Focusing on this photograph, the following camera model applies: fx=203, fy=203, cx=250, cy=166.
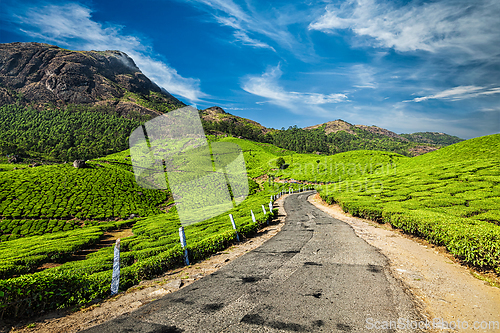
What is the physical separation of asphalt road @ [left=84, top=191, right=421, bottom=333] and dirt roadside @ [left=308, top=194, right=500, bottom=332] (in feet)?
1.90

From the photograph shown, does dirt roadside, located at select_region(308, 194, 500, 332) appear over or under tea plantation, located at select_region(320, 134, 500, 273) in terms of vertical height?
under

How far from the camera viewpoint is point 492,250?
7.91m

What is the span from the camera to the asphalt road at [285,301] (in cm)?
481

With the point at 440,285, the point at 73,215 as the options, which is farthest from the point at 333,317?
the point at 73,215

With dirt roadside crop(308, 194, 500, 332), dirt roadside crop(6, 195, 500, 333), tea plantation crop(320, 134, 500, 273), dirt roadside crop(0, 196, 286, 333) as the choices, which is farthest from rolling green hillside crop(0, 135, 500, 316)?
dirt roadside crop(308, 194, 500, 332)

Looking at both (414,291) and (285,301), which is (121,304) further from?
(414,291)

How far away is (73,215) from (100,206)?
726 centimetres

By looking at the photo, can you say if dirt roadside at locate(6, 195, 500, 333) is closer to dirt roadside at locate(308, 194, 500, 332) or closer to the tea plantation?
dirt roadside at locate(308, 194, 500, 332)

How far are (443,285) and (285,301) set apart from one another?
587 centimetres

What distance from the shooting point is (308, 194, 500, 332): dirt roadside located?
539 cm

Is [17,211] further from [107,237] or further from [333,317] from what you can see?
[333,317]

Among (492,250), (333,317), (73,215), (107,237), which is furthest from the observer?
(73,215)

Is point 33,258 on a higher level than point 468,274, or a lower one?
lower

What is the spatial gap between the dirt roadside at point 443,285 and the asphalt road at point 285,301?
1.90 feet
